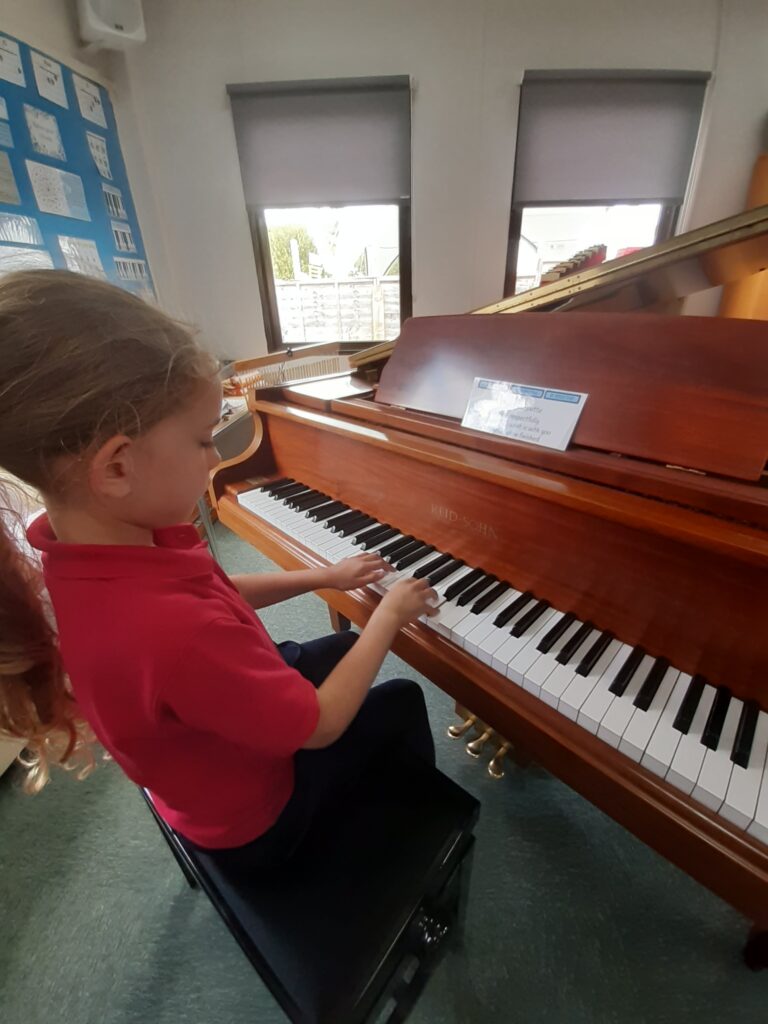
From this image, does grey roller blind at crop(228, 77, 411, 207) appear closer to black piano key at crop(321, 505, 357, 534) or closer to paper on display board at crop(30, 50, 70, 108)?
paper on display board at crop(30, 50, 70, 108)

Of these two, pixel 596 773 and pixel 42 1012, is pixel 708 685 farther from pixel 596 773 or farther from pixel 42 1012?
pixel 42 1012

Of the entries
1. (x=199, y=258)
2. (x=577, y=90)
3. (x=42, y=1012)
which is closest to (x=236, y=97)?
(x=199, y=258)

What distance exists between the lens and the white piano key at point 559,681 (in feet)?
2.20

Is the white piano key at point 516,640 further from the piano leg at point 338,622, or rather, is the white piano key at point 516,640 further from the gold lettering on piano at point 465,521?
the piano leg at point 338,622

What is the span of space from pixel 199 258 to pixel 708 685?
377cm

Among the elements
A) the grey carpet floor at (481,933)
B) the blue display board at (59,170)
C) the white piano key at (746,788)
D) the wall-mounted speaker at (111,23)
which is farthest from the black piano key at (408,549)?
the wall-mounted speaker at (111,23)

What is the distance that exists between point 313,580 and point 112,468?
1.70 ft

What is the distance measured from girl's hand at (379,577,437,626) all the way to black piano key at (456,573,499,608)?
0.07m

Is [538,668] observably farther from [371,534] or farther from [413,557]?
[371,534]

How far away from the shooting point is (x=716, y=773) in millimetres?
544

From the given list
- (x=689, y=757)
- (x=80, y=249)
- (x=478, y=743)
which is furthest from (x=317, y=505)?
(x=80, y=249)

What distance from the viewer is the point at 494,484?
84cm

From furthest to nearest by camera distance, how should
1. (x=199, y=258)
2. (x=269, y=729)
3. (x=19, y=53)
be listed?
(x=199, y=258) → (x=19, y=53) → (x=269, y=729)

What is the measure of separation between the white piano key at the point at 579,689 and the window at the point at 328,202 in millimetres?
3310
